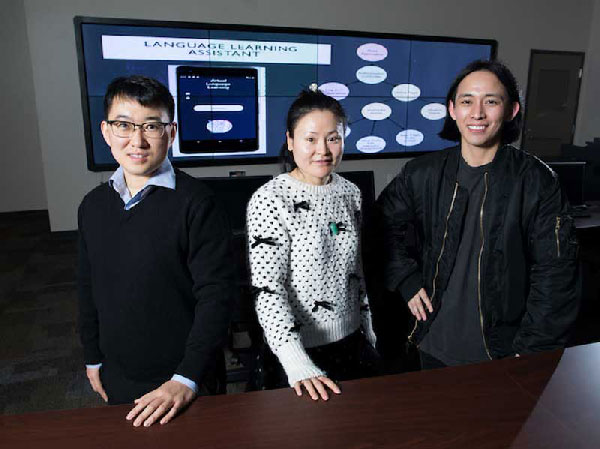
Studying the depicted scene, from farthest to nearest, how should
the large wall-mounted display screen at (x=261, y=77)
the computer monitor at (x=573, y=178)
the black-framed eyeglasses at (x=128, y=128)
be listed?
1. the large wall-mounted display screen at (x=261, y=77)
2. the computer monitor at (x=573, y=178)
3. the black-framed eyeglasses at (x=128, y=128)

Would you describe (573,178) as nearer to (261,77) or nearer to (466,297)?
(466,297)

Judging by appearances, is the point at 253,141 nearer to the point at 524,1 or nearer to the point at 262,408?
the point at 524,1

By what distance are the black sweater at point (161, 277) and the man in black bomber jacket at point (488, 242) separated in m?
0.68

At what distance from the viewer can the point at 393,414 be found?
84 centimetres

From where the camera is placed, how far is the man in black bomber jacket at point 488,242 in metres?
1.30

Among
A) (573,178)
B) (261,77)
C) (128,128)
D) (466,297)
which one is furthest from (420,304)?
(261,77)

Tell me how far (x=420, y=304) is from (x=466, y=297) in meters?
0.15

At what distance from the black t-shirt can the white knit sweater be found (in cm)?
31

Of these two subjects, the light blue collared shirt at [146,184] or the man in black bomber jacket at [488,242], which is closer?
the light blue collared shirt at [146,184]

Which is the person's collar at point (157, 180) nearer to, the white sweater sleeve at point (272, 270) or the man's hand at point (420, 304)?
the white sweater sleeve at point (272, 270)

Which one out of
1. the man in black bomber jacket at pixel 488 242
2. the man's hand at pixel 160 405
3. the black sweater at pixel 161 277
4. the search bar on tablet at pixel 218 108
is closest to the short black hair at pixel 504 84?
the man in black bomber jacket at pixel 488 242

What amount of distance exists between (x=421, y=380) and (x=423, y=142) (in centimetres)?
502

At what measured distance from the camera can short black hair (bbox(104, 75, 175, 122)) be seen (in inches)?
42.9

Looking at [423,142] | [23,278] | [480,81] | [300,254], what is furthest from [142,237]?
[423,142]
